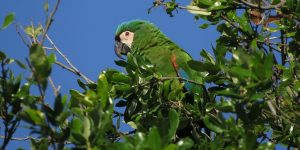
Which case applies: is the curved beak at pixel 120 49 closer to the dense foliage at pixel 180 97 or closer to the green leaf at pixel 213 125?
the dense foliage at pixel 180 97

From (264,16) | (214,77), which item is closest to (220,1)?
(264,16)

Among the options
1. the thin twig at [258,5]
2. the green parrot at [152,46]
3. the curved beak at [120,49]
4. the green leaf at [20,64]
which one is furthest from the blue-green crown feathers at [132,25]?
the green leaf at [20,64]

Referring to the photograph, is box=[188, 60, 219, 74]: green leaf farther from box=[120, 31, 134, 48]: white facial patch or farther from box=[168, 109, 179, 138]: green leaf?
box=[120, 31, 134, 48]: white facial patch

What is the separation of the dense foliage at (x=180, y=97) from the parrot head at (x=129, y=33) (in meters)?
1.33

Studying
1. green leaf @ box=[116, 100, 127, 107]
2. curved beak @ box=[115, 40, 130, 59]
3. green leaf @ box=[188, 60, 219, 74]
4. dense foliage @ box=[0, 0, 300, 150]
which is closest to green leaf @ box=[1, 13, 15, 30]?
dense foliage @ box=[0, 0, 300, 150]

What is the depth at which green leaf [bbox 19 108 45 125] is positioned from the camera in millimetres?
1257

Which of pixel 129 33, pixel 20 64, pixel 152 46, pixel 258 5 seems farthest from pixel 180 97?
pixel 129 33

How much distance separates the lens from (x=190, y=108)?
2.49 metres

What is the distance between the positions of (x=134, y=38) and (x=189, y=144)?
3010 millimetres

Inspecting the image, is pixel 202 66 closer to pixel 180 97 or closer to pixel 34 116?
pixel 180 97

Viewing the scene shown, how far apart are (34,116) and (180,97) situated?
4.21 ft

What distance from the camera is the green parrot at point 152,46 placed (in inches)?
147

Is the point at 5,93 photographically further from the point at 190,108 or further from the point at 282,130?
the point at 282,130

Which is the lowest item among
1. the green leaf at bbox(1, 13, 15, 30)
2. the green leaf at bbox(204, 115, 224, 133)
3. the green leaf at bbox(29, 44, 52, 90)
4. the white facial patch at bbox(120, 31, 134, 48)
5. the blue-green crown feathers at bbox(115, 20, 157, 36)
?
the green leaf at bbox(204, 115, 224, 133)
